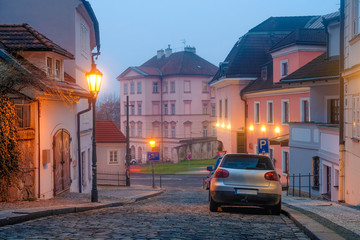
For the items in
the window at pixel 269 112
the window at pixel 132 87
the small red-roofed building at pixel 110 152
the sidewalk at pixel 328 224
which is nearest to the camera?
the sidewalk at pixel 328 224

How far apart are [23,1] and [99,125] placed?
713 inches

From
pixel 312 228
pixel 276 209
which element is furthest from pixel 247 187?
pixel 312 228

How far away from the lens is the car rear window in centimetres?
1295

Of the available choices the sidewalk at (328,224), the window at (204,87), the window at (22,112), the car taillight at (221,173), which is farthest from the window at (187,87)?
the sidewalk at (328,224)

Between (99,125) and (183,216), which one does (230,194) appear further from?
(99,125)

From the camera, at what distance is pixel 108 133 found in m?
40.8

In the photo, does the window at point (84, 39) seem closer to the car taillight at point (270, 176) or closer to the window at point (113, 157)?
the car taillight at point (270, 176)

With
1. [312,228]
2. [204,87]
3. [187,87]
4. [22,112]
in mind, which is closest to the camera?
[312,228]

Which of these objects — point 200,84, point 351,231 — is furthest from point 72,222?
point 200,84

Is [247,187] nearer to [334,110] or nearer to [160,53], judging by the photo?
[334,110]

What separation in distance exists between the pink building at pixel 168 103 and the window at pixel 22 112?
6859 centimetres

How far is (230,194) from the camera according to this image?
1263cm

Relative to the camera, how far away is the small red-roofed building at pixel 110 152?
4041 centimetres

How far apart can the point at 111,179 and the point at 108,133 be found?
3.43 metres
